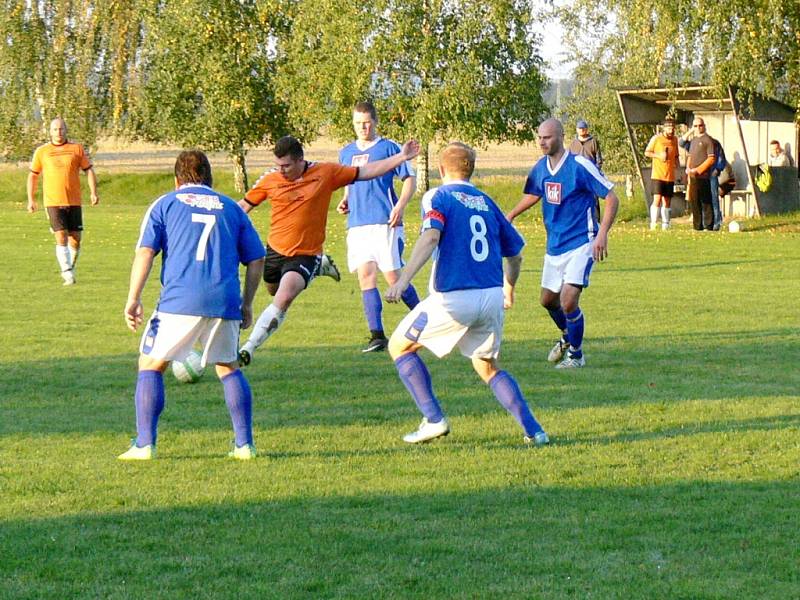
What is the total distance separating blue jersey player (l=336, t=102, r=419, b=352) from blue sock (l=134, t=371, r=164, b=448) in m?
4.51

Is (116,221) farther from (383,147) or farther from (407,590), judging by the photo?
(407,590)

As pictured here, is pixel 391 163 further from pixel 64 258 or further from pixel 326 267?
pixel 64 258

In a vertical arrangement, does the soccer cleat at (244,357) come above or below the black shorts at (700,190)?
above

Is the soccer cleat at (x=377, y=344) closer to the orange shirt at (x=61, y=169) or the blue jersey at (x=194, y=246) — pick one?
the blue jersey at (x=194, y=246)

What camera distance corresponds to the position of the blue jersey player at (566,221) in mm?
10797

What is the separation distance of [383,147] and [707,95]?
17.9 meters

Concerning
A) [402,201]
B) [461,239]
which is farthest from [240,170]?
[461,239]

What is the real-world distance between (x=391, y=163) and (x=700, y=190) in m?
18.8

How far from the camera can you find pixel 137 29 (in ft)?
146

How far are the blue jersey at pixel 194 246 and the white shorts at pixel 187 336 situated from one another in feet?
0.21

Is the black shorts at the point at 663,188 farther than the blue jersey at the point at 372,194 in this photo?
Yes

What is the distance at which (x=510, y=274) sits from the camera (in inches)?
337

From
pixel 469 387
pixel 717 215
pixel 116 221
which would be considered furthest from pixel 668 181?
pixel 469 387

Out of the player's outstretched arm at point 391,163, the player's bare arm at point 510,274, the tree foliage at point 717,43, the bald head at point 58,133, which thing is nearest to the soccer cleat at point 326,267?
the player's outstretched arm at point 391,163
